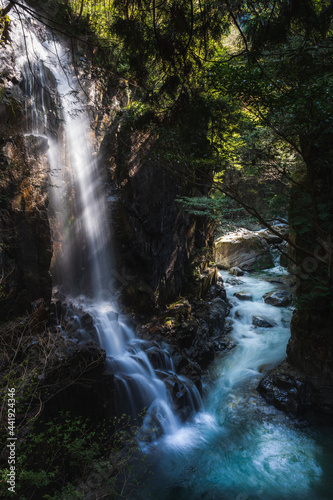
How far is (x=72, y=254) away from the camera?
1382 centimetres

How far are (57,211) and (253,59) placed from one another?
1166 centimetres

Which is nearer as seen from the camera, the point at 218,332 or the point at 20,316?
the point at 20,316

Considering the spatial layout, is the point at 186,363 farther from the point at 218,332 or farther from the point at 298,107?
the point at 298,107

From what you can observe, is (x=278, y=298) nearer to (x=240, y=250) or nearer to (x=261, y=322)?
(x=261, y=322)

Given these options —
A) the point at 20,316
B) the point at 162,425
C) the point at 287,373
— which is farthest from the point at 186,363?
the point at 20,316

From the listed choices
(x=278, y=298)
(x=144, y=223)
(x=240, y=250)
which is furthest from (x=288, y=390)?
(x=240, y=250)

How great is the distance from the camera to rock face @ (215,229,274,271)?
19.8 m

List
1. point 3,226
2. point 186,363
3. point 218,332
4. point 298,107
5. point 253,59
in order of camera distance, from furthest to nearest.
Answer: point 218,332, point 186,363, point 3,226, point 298,107, point 253,59

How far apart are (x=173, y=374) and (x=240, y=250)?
1333 centimetres

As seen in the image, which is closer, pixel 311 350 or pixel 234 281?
pixel 311 350

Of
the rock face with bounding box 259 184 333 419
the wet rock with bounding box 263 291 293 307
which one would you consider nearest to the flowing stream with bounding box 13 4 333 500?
the wet rock with bounding box 263 291 293 307

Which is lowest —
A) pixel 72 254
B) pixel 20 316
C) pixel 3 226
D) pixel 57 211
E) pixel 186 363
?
pixel 186 363

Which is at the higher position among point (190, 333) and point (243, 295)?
point (243, 295)

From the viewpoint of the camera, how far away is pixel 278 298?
14.5 m
